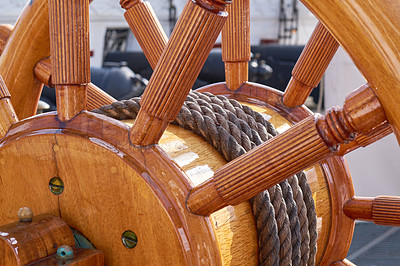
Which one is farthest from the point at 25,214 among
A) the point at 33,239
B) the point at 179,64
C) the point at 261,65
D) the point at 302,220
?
the point at 261,65

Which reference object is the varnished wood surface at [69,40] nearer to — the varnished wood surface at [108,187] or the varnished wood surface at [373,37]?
the varnished wood surface at [108,187]

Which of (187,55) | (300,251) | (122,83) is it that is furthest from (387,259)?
(122,83)

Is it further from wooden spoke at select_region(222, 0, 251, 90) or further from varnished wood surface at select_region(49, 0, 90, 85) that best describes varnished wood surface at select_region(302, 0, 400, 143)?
wooden spoke at select_region(222, 0, 251, 90)

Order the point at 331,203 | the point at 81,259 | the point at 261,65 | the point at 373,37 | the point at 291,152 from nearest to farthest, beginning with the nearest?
the point at 373,37 < the point at 291,152 < the point at 81,259 < the point at 331,203 < the point at 261,65

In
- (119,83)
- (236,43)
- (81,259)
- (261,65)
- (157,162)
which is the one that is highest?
(261,65)

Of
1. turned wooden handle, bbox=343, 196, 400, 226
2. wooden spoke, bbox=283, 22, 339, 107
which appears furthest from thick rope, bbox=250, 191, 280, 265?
wooden spoke, bbox=283, 22, 339, 107

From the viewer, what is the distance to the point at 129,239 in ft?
2.14

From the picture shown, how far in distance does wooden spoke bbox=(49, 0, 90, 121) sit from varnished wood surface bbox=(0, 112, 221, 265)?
0.09 ft

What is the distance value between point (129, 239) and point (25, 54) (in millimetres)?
488

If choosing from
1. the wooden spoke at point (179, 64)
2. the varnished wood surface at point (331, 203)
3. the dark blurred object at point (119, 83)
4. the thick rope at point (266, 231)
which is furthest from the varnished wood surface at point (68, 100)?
the dark blurred object at point (119, 83)

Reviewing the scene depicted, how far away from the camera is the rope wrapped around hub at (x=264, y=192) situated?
0.70 m

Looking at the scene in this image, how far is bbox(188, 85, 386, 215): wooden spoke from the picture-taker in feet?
1.51

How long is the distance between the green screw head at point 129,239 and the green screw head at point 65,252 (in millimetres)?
64

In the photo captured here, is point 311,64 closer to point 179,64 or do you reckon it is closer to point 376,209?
point 376,209
